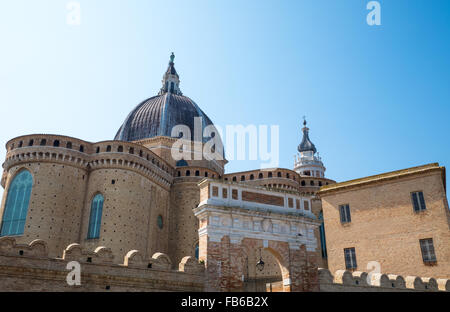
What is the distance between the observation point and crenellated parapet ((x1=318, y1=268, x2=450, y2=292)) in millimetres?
18047

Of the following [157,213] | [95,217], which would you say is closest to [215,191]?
[95,217]

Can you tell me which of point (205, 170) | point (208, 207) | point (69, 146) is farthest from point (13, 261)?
point (205, 170)

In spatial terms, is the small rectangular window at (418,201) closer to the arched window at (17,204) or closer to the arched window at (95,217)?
the arched window at (95,217)

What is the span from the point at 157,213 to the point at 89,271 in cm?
1843

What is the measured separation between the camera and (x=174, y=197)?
3488 cm

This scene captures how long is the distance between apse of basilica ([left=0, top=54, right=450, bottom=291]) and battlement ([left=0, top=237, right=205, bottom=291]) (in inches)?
1.5

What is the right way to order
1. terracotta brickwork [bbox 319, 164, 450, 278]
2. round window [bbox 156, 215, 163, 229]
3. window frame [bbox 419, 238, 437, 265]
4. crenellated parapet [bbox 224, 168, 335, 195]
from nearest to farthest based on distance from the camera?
window frame [bbox 419, 238, 437, 265] < terracotta brickwork [bbox 319, 164, 450, 278] < round window [bbox 156, 215, 163, 229] < crenellated parapet [bbox 224, 168, 335, 195]

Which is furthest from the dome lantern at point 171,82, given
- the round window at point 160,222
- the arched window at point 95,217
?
the arched window at point 95,217

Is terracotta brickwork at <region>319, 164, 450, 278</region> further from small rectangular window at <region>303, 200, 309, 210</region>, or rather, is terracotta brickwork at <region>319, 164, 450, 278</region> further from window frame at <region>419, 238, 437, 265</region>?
small rectangular window at <region>303, 200, 309, 210</region>

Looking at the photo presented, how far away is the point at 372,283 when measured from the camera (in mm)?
19922

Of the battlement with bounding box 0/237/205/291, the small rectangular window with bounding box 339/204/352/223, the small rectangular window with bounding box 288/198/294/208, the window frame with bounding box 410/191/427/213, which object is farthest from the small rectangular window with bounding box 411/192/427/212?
the battlement with bounding box 0/237/205/291

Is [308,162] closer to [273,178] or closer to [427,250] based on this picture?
[273,178]

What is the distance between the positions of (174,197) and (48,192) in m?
10.8
